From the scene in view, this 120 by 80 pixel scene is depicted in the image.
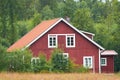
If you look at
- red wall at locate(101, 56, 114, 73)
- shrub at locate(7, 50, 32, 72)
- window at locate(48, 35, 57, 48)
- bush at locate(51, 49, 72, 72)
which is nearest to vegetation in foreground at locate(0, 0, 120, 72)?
red wall at locate(101, 56, 114, 73)

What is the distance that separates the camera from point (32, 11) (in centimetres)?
11606

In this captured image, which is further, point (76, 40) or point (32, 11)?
point (32, 11)

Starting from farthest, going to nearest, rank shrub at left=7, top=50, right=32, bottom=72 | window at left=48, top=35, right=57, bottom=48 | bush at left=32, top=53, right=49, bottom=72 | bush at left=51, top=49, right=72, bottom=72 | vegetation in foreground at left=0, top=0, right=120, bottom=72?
vegetation in foreground at left=0, top=0, right=120, bottom=72 < window at left=48, top=35, right=57, bottom=48 < bush at left=51, top=49, right=72, bottom=72 < bush at left=32, top=53, right=49, bottom=72 < shrub at left=7, top=50, right=32, bottom=72

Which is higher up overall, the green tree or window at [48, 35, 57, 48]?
the green tree

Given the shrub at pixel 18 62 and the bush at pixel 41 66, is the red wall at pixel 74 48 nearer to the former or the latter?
the bush at pixel 41 66

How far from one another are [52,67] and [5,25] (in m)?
35.7

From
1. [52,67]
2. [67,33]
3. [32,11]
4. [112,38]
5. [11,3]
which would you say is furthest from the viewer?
[32,11]

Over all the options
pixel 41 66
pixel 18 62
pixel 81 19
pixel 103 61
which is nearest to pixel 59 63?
pixel 41 66

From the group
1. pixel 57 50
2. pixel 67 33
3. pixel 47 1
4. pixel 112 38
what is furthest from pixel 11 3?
pixel 47 1

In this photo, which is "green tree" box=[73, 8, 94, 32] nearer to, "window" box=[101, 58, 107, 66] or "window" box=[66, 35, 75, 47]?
"window" box=[101, 58, 107, 66]

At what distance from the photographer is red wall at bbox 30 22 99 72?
189ft

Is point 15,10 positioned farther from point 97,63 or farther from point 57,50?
point 57,50

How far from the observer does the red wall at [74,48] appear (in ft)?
189

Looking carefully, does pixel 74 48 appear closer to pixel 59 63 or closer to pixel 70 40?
pixel 70 40
